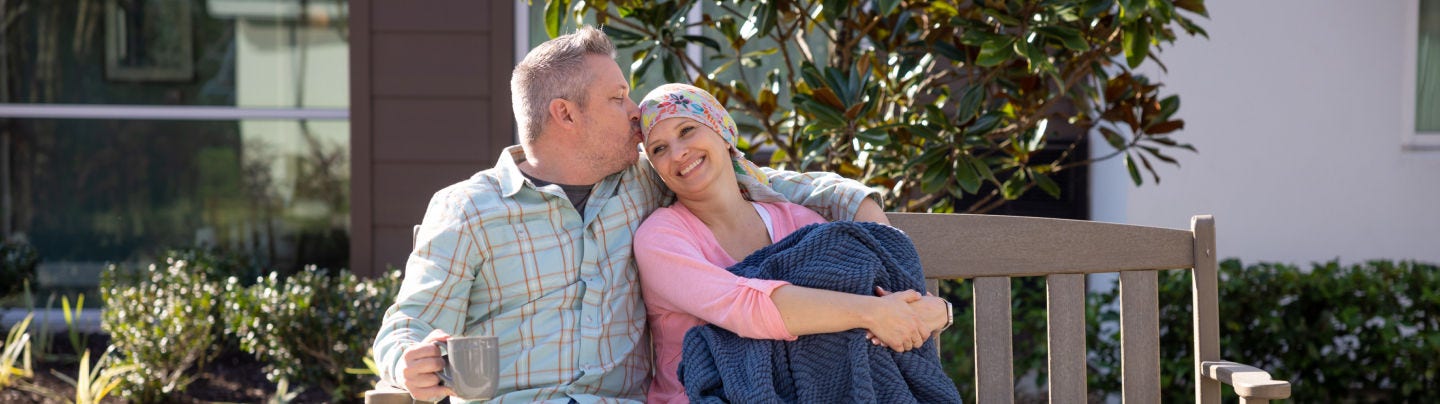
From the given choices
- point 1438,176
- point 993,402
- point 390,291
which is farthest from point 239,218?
point 1438,176

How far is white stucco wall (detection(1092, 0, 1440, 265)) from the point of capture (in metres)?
5.02

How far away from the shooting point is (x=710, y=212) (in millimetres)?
2615

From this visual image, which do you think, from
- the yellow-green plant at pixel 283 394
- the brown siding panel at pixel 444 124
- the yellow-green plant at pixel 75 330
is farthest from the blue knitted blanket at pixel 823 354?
the yellow-green plant at pixel 75 330

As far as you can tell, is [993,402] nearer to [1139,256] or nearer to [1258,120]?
[1139,256]

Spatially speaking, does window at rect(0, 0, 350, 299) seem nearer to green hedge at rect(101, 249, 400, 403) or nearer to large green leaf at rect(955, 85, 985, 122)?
green hedge at rect(101, 249, 400, 403)

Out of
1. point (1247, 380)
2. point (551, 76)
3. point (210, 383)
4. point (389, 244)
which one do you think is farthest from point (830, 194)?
point (210, 383)

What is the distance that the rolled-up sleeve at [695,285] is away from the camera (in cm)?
236

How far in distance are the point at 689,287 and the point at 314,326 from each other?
2.49 m

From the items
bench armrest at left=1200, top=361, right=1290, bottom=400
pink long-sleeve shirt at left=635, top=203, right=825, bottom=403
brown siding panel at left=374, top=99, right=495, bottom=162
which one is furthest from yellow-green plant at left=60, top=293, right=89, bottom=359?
bench armrest at left=1200, top=361, right=1290, bottom=400

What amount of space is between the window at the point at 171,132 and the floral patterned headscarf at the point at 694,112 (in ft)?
11.8

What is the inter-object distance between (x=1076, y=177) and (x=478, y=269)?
349 cm

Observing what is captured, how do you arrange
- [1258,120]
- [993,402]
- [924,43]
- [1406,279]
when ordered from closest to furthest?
[993,402] < [924,43] < [1406,279] < [1258,120]

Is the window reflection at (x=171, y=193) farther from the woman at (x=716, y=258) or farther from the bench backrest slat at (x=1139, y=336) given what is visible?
the bench backrest slat at (x=1139, y=336)

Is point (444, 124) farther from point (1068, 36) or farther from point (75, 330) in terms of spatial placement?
point (1068, 36)
